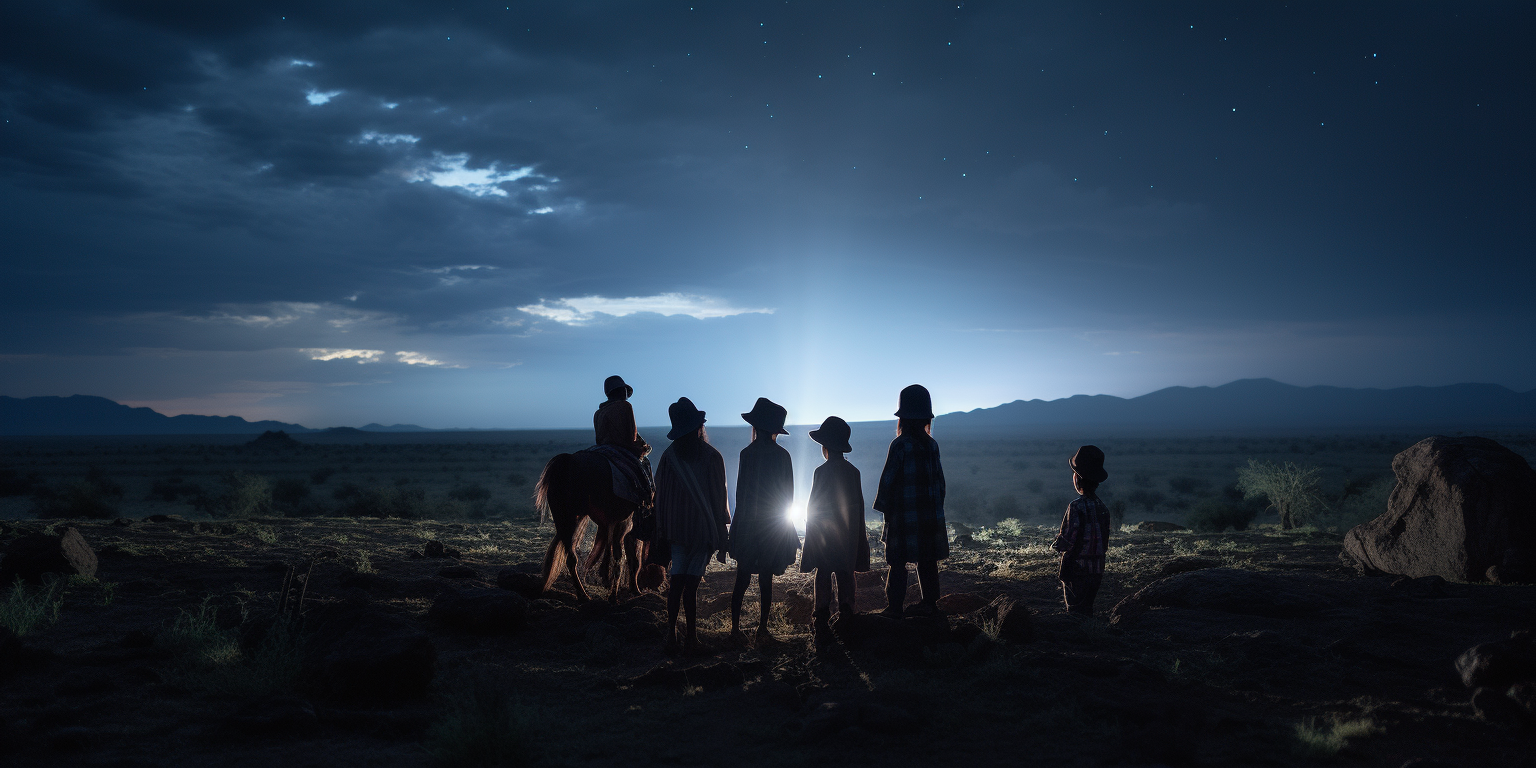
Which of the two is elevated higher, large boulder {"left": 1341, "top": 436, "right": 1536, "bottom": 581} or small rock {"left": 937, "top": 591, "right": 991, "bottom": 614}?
large boulder {"left": 1341, "top": 436, "right": 1536, "bottom": 581}

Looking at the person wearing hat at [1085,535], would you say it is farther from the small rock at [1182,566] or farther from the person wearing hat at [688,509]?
the person wearing hat at [688,509]

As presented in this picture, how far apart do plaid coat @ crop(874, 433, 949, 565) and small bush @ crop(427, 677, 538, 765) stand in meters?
3.50

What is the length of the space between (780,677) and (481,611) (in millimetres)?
3082

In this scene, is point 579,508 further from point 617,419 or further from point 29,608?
point 29,608

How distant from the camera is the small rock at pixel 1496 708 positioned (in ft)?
15.0

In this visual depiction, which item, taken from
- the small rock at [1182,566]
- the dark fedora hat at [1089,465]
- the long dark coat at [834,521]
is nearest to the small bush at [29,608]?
the long dark coat at [834,521]

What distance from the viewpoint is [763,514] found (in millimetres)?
6879

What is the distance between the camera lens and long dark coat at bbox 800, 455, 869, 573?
6828 millimetres

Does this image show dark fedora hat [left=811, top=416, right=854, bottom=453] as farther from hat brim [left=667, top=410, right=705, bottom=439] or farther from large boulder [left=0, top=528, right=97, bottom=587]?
large boulder [left=0, top=528, right=97, bottom=587]

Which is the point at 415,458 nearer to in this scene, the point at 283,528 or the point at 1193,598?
the point at 283,528

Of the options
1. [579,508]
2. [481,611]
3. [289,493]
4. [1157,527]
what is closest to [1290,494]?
[1157,527]

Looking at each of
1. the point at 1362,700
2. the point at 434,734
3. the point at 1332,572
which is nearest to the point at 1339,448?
the point at 1332,572

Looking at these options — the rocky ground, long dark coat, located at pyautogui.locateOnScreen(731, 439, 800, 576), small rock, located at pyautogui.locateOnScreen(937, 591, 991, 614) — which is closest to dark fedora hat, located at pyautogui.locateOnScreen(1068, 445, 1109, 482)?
the rocky ground

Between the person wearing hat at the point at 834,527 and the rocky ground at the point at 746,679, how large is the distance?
0.35m
